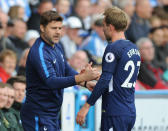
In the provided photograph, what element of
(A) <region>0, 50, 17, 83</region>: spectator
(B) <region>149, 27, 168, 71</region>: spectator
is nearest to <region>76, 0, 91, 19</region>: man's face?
(B) <region>149, 27, 168, 71</region>: spectator

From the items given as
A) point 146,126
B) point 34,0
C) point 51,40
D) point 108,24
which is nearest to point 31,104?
point 51,40

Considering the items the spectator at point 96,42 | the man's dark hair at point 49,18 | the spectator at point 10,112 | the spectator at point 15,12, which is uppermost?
the man's dark hair at point 49,18

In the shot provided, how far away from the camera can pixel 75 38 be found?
12.5m

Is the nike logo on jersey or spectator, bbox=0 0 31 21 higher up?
spectator, bbox=0 0 31 21

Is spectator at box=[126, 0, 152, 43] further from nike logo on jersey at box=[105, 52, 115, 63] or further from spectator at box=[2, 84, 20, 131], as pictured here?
nike logo on jersey at box=[105, 52, 115, 63]

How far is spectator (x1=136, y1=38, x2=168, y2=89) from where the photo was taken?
37.7ft

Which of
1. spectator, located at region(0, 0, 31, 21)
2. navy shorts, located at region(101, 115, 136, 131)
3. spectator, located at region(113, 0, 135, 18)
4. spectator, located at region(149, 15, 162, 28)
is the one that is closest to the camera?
navy shorts, located at region(101, 115, 136, 131)

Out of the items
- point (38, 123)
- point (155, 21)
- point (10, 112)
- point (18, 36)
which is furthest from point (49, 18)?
point (155, 21)

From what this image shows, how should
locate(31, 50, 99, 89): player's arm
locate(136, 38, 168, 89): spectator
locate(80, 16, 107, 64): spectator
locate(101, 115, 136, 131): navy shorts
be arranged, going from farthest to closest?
locate(80, 16, 107, 64): spectator < locate(136, 38, 168, 89): spectator < locate(31, 50, 99, 89): player's arm < locate(101, 115, 136, 131): navy shorts

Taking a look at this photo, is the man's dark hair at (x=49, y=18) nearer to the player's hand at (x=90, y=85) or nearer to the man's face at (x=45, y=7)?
the player's hand at (x=90, y=85)

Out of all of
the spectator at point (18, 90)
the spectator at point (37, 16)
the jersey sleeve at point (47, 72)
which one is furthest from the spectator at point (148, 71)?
the jersey sleeve at point (47, 72)

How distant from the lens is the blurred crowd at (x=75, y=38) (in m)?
9.21

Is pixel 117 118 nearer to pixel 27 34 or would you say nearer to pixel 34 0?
pixel 27 34

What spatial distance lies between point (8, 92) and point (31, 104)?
1.52m
